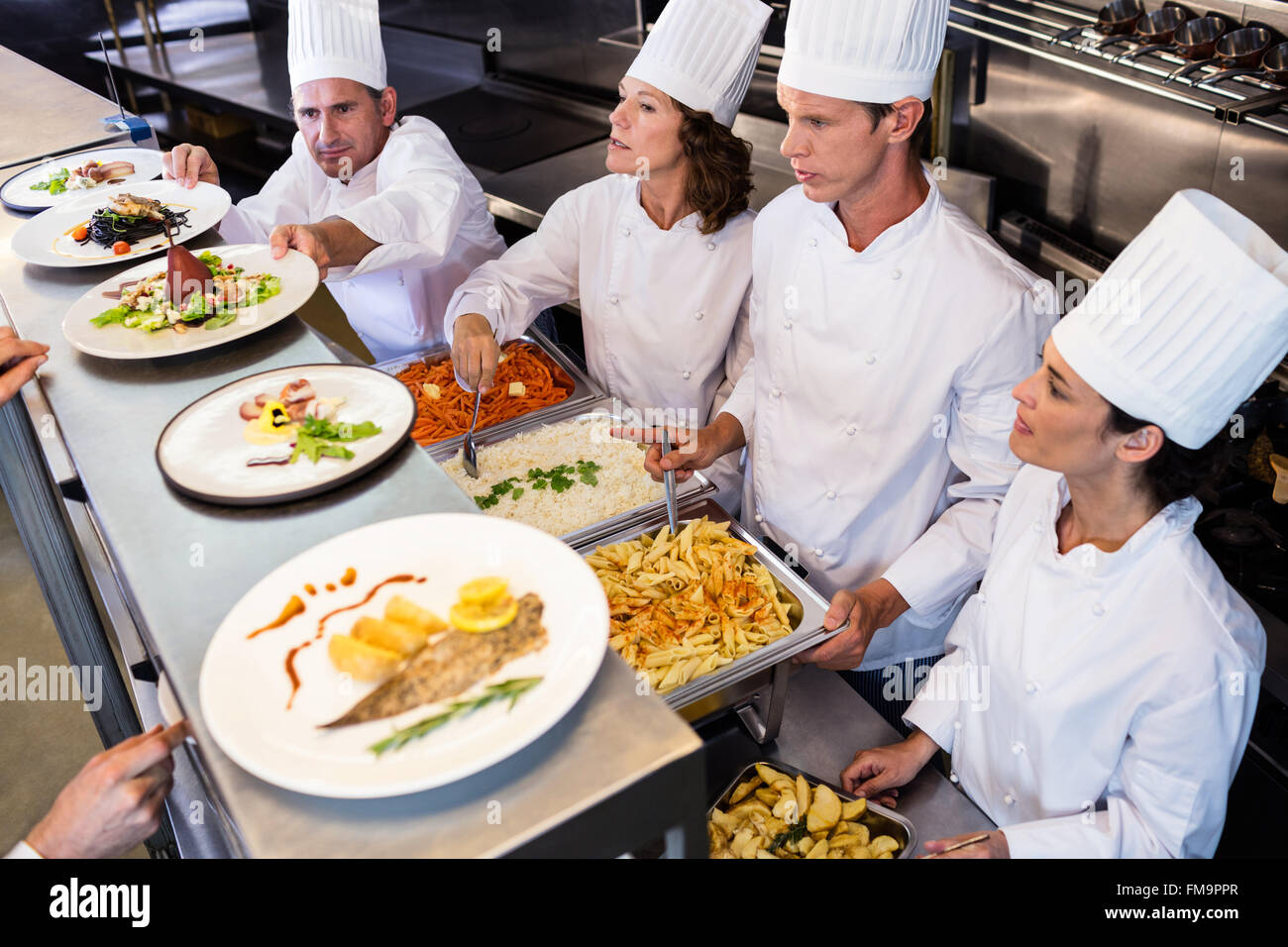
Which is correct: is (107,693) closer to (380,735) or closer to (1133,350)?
(380,735)

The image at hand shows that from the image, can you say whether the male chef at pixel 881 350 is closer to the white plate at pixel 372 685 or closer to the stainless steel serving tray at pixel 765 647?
the stainless steel serving tray at pixel 765 647

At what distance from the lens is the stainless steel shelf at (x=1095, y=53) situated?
221 centimetres

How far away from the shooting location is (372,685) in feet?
2.79

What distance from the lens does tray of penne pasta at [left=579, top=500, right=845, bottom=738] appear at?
4.73ft

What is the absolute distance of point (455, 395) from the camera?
223 centimetres

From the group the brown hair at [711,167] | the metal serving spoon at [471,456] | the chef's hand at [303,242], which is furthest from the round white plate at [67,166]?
the brown hair at [711,167]

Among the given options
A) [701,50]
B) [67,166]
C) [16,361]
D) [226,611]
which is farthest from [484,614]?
[67,166]

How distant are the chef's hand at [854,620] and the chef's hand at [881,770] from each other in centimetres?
16

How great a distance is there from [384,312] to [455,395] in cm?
62

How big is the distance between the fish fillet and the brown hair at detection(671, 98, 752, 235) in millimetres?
1571

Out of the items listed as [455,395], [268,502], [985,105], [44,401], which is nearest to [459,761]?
[268,502]

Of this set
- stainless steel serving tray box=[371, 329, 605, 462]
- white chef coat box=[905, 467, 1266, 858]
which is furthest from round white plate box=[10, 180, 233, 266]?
white chef coat box=[905, 467, 1266, 858]

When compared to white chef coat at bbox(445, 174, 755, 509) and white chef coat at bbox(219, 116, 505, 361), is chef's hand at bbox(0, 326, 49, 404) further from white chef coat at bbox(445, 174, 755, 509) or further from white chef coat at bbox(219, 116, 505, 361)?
white chef coat at bbox(445, 174, 755, 509)

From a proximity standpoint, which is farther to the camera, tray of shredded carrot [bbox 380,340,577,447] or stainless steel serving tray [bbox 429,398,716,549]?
tray of shredded carrot [bbox 380,340,577,447]
